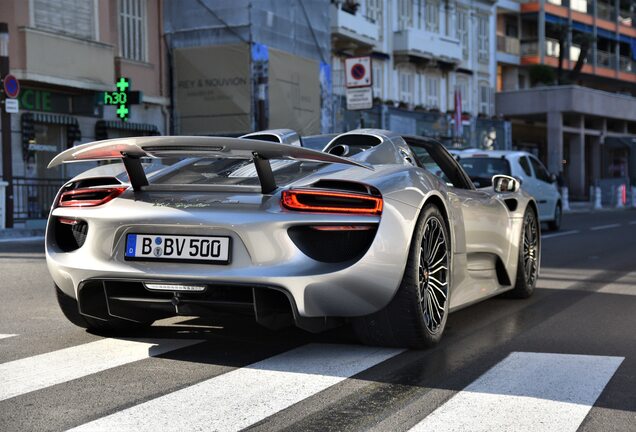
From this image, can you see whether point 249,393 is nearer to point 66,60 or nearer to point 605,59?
point 66,60

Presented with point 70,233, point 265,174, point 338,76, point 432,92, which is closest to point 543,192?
point 70,233

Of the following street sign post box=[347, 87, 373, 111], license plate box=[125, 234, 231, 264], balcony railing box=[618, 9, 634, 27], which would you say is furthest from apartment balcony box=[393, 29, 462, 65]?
license plate box=[125, 234, 231, 264]

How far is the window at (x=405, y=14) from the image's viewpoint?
4144cm

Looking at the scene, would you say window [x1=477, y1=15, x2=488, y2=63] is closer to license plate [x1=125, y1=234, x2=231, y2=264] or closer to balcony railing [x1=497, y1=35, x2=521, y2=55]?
balcony railing [x1=497, y1=35, x2=521, y2=55]

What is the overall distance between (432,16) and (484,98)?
666cm

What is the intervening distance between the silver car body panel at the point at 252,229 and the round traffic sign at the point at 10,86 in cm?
1446

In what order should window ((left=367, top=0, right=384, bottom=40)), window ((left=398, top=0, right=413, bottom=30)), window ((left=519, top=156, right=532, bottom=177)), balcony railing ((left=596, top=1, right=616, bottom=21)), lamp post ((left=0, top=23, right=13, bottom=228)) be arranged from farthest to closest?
balcony railing ((left=596, top=1, right=616, bottom=21))
window ((left=398, top=0, right=413, bottom=30))
window ((left=367, top=0, right=384, bottom=40))
lamp post ((left=0, top=23, right=13, bottom=228))
window ((left=519, top=156, right=532, bottom=177))

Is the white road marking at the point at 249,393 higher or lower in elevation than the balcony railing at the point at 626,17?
lower

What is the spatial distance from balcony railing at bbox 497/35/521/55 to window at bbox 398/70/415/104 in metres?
10.6

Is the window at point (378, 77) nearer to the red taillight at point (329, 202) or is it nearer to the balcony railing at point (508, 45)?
the balcony railing at point (508, 45)

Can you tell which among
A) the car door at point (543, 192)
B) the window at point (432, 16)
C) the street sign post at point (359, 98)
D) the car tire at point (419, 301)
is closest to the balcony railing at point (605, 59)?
the window at point (432, 16)

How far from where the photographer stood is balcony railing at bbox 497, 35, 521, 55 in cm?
5125

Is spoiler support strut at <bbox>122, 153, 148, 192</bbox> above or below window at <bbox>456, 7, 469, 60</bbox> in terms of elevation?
below

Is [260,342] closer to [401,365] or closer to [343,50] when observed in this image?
[401,365]
